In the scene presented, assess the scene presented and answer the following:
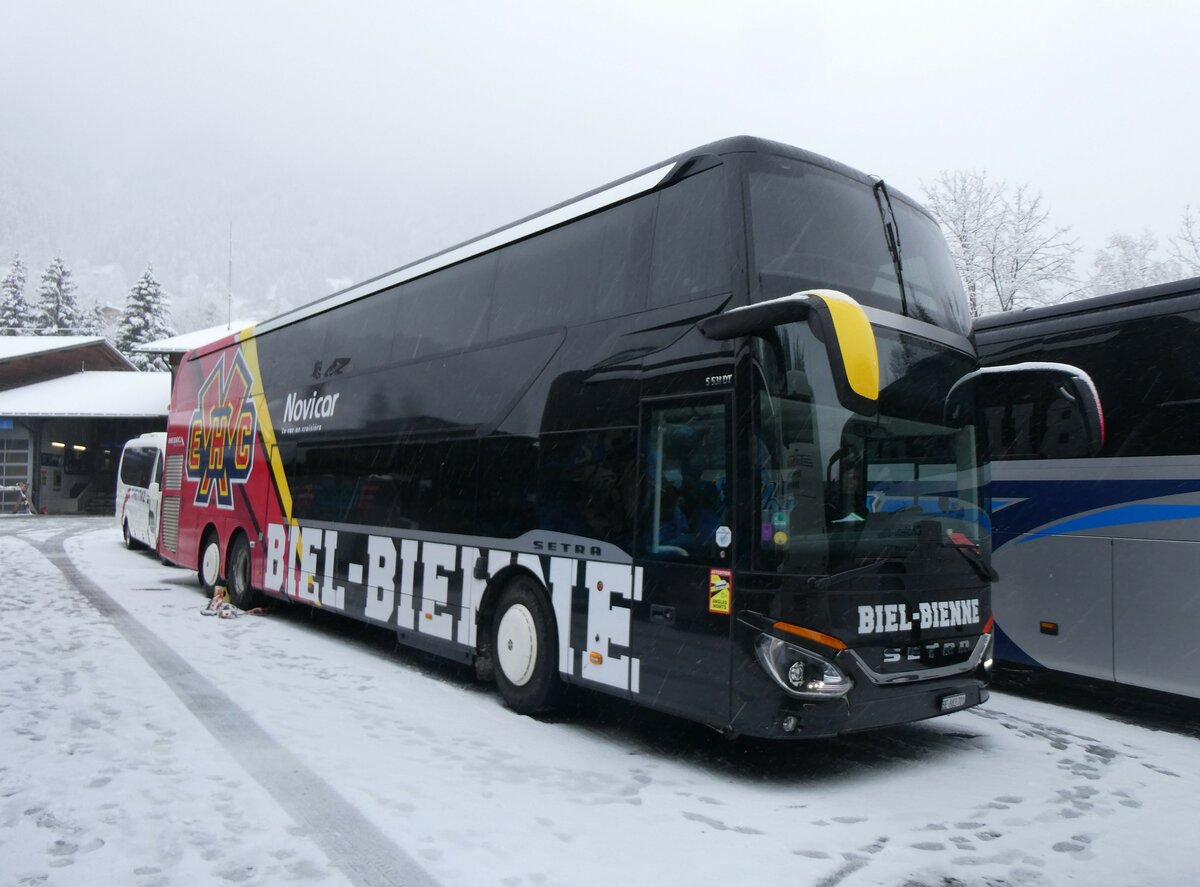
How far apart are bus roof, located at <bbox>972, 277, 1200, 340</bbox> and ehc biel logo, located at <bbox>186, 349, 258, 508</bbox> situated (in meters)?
9.48

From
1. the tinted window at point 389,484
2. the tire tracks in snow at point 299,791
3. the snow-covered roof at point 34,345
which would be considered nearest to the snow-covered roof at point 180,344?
the snow-covered roof at point 34,345

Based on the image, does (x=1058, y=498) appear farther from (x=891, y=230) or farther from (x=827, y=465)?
(x=827, y=465)

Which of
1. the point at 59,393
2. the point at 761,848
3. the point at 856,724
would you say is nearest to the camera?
the point at 761,848

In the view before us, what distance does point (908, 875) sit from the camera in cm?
400

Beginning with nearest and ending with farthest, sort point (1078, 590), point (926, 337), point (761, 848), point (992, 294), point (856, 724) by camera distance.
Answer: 1. point (761, 848)
2. point (856, 724)
3. point (926, 337)
4. point (1078, 590)
5. point (992, 294)

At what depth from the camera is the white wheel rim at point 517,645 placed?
680 centimetres

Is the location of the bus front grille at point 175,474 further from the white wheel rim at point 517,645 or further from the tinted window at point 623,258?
the tinted window at point 623,258

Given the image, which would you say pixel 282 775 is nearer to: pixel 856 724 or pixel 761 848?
pixel 761 848

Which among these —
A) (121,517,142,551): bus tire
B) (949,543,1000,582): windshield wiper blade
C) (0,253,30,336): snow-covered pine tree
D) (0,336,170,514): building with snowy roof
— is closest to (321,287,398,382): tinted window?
(949,543,1000,582): windshield wiper blade

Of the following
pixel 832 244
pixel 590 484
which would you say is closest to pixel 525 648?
pixel 590 484

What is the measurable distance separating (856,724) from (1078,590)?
322 cm

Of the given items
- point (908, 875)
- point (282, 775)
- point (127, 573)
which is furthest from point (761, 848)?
point (127, 573)

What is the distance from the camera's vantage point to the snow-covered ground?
13.2 feet

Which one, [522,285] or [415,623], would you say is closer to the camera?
[522,285]
